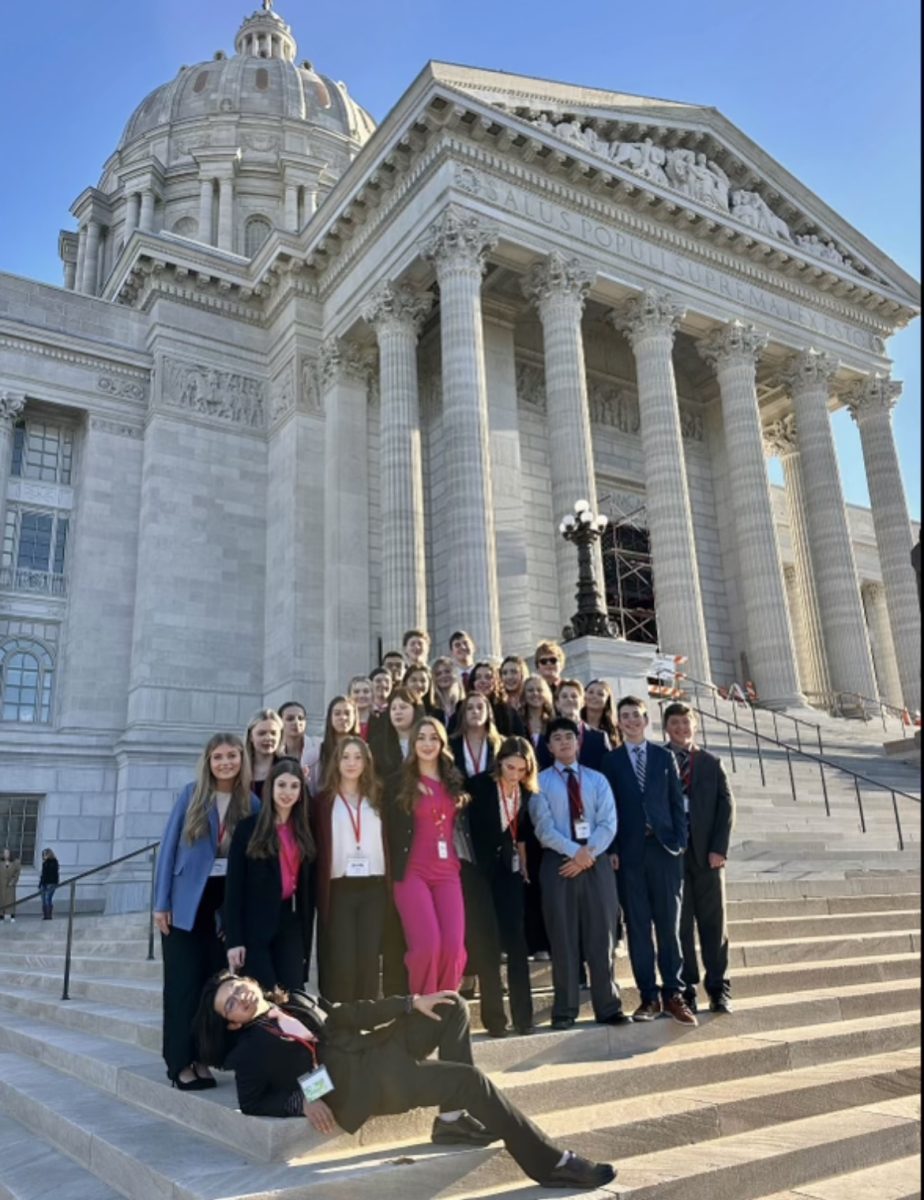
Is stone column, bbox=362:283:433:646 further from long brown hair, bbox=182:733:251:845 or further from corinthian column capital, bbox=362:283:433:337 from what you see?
long brown hair, bbox=182:733:251:845

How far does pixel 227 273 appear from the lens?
91.1 feet

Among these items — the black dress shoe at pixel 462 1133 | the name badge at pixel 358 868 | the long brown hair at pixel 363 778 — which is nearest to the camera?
the black dress shoe at pixel 462 1133

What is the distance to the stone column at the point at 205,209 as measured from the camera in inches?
1756

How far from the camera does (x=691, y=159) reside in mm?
28547

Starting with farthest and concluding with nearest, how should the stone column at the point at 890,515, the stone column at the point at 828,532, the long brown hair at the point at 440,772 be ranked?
1. the stone column at the point at 890,515
2. the stone column at the point at 828,532
3. the long brown hair at the point at 440,772

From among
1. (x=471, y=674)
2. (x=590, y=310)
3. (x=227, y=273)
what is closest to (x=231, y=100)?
(x=227, y=273)

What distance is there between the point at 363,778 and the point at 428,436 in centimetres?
2179

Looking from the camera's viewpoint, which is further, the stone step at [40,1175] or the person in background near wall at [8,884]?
the person in background near wall at [8,884]

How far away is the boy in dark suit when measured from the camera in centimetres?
689

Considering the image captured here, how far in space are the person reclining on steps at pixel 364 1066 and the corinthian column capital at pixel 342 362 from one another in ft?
75.7

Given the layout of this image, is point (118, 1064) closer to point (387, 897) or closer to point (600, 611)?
point (387, 897)

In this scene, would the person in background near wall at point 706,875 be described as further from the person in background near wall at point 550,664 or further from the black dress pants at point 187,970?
the black dress pants at point 187,970

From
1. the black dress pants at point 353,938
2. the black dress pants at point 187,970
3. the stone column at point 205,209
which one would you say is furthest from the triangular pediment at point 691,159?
the stone column at point 205,209

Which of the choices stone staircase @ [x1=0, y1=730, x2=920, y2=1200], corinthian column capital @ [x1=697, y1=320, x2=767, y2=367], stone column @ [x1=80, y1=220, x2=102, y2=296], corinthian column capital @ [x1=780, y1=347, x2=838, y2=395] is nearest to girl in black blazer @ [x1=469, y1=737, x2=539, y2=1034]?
stone staircase @ [x1=0, y1=730, x2=920, y2=1200]
